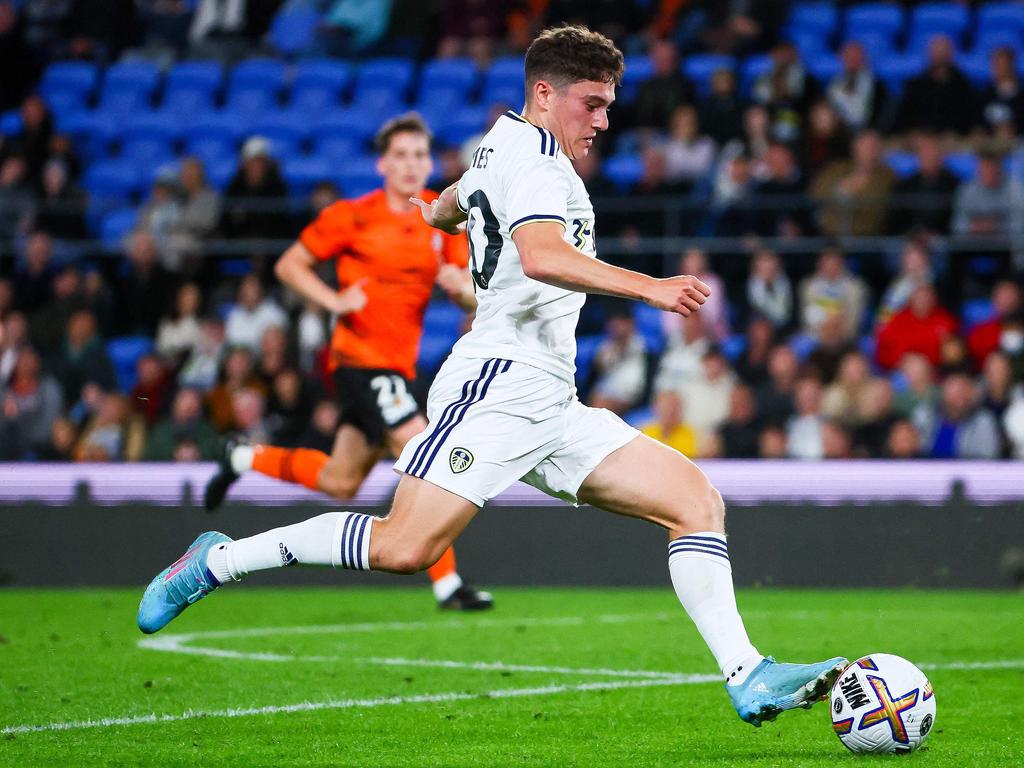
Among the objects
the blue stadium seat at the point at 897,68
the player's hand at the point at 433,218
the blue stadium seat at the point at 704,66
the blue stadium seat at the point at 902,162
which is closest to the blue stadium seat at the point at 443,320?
the blue stadium seat at the point at 704,66

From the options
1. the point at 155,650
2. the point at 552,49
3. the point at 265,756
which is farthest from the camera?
the point at 155,650

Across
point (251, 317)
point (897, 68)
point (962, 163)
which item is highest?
point (897, 68)

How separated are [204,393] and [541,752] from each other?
30.3ft

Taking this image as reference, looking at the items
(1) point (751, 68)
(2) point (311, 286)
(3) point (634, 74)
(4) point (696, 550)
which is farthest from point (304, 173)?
(4) point (696, 550)

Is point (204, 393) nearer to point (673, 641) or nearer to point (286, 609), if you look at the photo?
point (286, 609)

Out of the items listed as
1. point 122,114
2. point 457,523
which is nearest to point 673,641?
point 457,523

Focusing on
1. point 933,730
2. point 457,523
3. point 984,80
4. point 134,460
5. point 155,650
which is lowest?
point 134,460

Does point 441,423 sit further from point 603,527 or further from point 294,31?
point 294,31

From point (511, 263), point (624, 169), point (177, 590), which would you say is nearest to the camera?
point (511, 263)

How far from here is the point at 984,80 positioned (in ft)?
51.7

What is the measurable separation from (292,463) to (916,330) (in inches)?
230

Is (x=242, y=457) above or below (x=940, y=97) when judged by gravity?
below

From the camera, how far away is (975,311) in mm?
13828

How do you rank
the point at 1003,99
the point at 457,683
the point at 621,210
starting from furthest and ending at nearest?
the point at 1003,99 → the point at 621,210 → the point at 457,683
